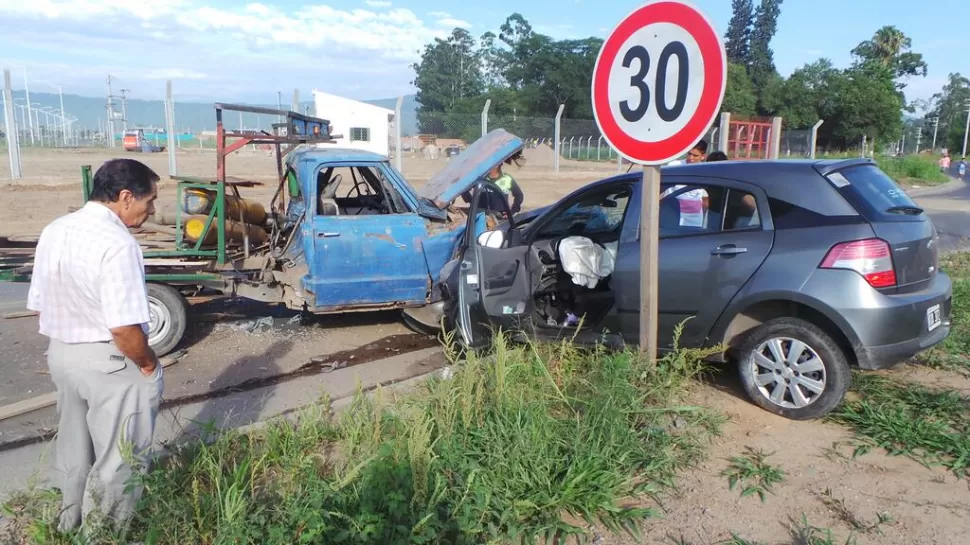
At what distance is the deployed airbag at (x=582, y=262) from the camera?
5.11 m

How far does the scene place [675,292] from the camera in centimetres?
444

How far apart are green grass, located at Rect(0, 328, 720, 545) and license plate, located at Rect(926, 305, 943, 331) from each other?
55.5 inches

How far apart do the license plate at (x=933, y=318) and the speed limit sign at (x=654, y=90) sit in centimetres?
159

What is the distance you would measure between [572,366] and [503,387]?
26.5 inches

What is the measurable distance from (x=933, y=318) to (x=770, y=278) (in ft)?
3.32

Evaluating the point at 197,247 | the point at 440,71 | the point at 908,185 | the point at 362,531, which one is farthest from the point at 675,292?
the point at 440,71

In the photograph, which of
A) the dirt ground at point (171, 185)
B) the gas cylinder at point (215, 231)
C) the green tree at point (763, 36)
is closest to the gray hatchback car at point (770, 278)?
the gas cylinder at point (215, 231)

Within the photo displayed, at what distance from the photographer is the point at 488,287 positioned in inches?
197

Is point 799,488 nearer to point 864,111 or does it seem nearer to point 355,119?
point 355,119

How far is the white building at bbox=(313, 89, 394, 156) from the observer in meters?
22.0

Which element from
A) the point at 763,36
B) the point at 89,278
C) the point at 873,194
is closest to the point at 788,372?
the point at 873,194

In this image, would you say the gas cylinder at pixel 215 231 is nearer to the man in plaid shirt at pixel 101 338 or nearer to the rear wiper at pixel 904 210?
the man in plaid shirt at pixel 101 338

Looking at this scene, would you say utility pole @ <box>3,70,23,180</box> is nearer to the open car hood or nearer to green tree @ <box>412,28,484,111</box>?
the open car hood

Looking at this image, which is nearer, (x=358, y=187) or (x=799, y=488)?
(x=799, y=488)
